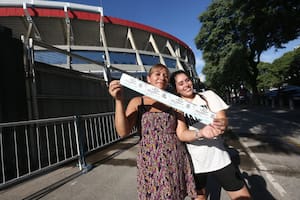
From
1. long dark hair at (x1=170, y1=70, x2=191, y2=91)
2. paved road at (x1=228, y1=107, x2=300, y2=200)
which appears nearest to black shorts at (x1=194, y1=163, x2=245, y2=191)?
long dark hair at (x1=170, y1=70, x2=191, y2=91)

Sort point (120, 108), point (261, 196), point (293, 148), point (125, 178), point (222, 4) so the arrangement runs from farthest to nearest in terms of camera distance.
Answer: point (222, 4), point (293, 148), point (125, 178), point (261, 196), point (120, 108)

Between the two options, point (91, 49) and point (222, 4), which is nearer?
point (222, 4)

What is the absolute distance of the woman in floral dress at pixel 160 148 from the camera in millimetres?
1532

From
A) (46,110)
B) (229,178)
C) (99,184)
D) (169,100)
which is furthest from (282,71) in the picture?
(169,100)

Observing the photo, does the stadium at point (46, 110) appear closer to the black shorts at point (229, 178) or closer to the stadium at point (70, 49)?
the stadium at point (70, 49)

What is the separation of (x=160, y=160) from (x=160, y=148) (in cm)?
9

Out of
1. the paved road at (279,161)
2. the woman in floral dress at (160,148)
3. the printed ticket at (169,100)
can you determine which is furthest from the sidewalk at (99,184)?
the printed ticket at (169,100)

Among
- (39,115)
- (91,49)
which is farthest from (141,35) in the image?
(39,115)

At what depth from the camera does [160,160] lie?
1.54m

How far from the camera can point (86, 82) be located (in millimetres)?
7156

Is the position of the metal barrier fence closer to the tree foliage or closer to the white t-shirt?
the white t-shirt

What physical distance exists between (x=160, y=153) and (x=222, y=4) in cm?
2505

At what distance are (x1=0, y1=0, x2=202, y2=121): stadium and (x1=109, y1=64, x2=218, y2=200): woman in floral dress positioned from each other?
12.7 feet

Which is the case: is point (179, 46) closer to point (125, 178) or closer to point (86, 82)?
point (86, 82)
